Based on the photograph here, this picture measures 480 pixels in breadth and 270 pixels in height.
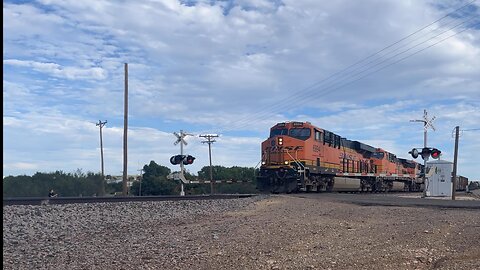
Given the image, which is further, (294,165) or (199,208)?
(294,165)

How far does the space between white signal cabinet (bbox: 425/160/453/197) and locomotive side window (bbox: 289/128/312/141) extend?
493 inches

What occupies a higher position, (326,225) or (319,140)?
(319,140)

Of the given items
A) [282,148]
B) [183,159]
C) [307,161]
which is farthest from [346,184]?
[183,159]

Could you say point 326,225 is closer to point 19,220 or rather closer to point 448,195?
point 19,220

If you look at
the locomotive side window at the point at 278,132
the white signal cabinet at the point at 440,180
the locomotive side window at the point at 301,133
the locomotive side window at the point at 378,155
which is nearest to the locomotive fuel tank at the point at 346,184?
the locomotive side window at the point at 301,133

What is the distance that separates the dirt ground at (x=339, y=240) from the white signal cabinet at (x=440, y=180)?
78.2ft

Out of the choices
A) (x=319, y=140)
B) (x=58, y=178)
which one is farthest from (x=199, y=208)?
(x=58, y=178)

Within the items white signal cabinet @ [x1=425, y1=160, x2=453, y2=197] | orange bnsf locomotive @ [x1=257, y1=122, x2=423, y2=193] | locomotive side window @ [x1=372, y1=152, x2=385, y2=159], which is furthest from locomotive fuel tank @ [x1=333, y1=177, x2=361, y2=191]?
locomotive side window @ [x1=372, y1=152, x2=385, y2=159]

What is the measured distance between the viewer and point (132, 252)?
9.73m

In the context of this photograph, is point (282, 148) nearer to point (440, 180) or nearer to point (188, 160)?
point (188, 160)

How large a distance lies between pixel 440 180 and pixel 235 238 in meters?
31.0

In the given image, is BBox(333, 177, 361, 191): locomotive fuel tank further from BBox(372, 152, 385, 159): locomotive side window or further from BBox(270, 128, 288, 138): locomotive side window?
BBox(372, 152, 385, 159): locomotive side window

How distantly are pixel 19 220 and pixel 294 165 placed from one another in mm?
16759

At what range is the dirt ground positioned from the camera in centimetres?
826
